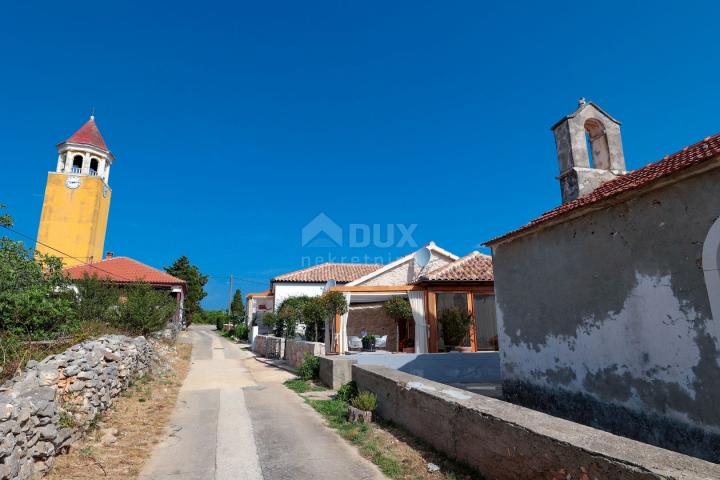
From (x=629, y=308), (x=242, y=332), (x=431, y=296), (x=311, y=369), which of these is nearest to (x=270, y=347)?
(x=311, y=369)

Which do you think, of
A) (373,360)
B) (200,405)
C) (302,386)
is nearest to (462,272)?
(373,360)

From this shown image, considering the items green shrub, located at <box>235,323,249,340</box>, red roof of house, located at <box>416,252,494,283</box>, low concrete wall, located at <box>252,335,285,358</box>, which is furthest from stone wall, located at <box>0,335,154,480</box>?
green shrub, located at <box>235,323,249,340</box>

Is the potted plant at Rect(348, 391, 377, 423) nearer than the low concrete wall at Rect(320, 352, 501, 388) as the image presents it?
Yes

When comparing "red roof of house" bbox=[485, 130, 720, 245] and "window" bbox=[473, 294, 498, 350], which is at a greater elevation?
"red roof of house" bbox=[485, 130, 720, 245]

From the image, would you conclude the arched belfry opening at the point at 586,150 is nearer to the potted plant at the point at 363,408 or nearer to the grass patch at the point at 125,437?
the potted plant at the point at 363,408

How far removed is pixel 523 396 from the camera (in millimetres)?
8562

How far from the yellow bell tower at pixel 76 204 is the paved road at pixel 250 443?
88.9ft

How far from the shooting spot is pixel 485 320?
17172mm

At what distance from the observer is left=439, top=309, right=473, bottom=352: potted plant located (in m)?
15.3

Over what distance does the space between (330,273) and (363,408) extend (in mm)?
23540

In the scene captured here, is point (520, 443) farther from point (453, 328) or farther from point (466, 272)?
point (466, 272)

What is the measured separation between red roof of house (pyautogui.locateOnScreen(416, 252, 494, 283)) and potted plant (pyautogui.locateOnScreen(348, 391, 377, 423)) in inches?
309

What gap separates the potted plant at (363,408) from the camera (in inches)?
279

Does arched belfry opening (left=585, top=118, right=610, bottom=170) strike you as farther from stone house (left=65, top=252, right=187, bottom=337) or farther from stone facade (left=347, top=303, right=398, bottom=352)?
stone house (left=65, top=252, right=187, bottom=337)
